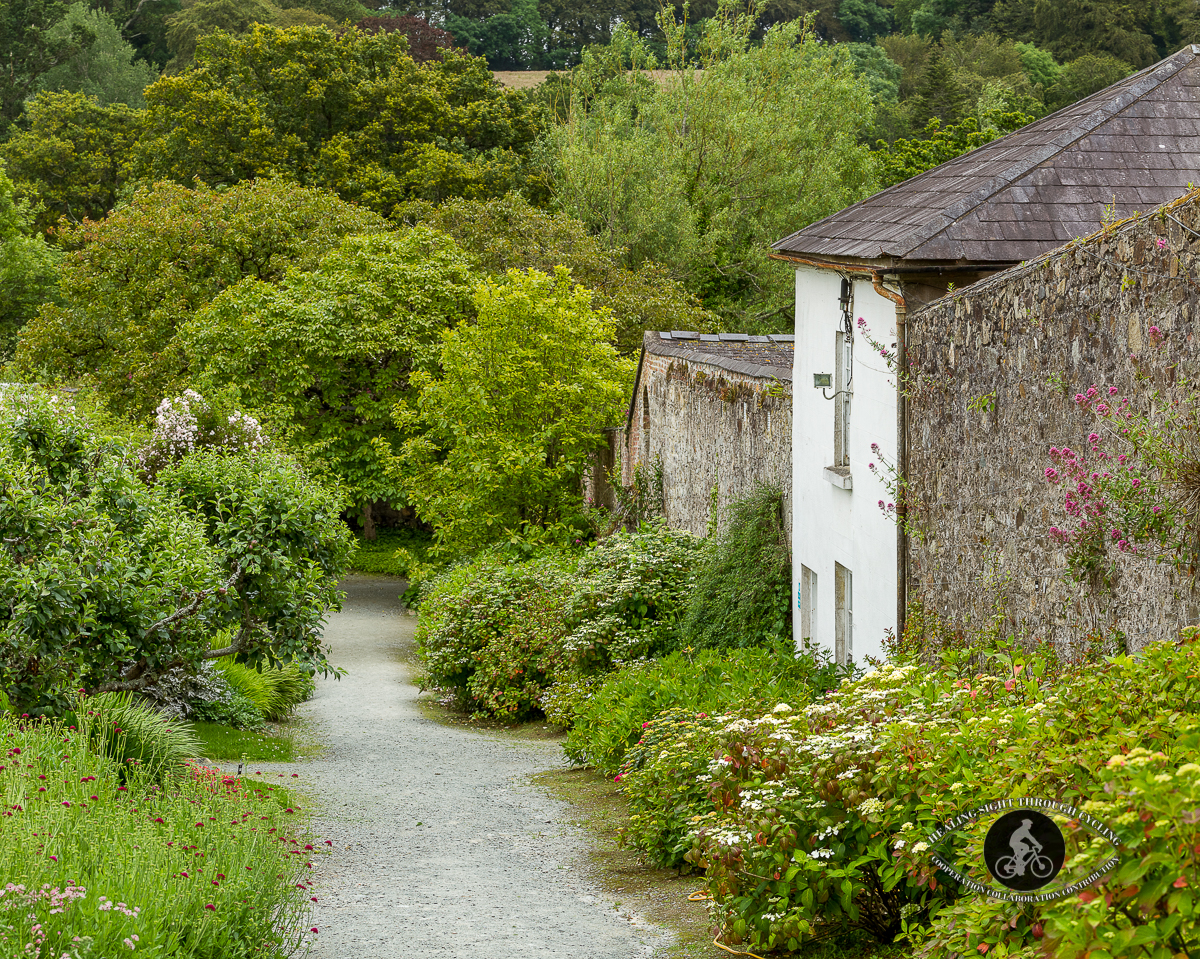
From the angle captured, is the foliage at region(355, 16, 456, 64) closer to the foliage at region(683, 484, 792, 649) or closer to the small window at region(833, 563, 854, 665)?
the foliage at region(683, 484, 792, 649)

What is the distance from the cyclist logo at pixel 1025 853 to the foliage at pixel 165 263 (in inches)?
994

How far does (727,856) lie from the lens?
556 centimetres

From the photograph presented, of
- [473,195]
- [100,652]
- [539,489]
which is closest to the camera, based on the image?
[100,652]

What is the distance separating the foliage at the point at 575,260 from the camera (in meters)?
25.4

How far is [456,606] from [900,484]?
935cm

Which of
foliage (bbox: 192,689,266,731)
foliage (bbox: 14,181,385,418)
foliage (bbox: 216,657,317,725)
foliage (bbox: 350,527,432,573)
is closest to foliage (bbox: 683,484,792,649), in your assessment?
foliage (bbox: 216,657,317,725)

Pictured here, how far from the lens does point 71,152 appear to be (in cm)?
3809

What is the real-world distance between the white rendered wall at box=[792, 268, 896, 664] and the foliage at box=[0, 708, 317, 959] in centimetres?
484

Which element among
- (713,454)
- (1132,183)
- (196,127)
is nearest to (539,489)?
(713,454)

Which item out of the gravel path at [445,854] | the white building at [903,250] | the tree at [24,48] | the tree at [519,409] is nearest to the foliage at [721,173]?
the tree at [519,409]

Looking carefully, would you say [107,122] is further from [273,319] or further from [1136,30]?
[1136,30]

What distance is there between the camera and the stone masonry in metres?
13.3

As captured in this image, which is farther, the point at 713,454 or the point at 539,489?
the point at 539,489

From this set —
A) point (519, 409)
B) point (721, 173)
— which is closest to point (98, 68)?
point (721, 173)
